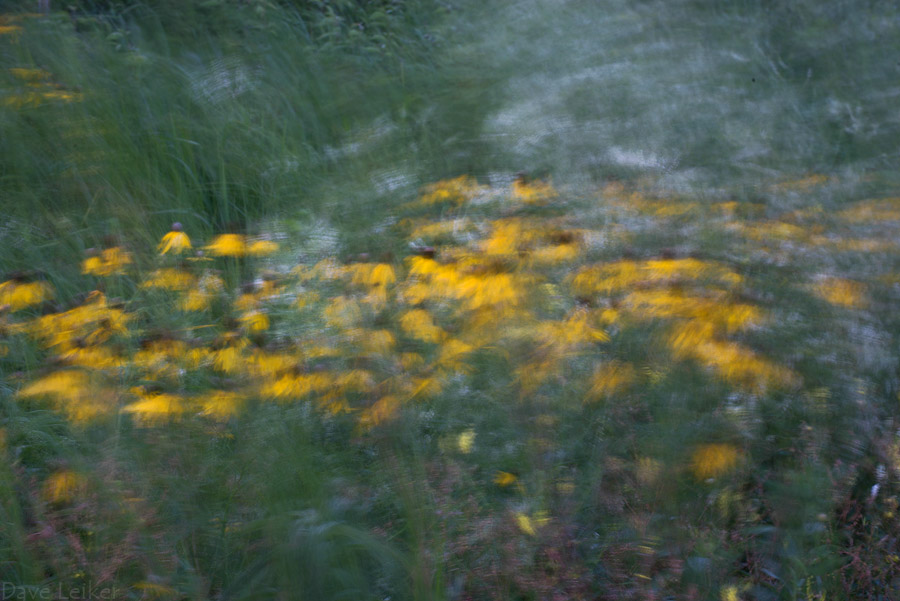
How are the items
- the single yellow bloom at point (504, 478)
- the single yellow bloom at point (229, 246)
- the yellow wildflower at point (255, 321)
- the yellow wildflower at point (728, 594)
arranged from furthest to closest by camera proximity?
1. the single yellow bloom at point (229, 246)
2. the yellow wildflower at point (255, 321)
3. the single yellow bloom at point (504, 478)
4. the yellow wildflower at point (728, 594)

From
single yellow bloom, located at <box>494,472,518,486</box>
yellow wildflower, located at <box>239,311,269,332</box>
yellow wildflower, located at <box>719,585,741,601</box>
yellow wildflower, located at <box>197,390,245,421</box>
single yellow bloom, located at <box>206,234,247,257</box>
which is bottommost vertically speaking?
yellow wildflower, located at <box>719,585,741,601</box>

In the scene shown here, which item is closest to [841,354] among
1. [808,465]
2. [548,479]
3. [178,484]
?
[808,465]

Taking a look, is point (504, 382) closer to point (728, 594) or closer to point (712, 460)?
point (712, 460)

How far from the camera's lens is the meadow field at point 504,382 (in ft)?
4.69

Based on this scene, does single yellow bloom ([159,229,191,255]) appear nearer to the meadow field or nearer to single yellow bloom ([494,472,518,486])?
the meadow field

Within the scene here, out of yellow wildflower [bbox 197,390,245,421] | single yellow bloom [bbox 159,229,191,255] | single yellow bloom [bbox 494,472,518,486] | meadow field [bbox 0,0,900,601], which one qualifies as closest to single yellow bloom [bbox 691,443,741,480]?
meadow field [bbox 0,0,900,601]

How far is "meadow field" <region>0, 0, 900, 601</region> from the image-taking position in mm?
1431

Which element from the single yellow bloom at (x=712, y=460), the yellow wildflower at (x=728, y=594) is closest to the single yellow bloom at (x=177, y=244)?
the single yellow bloom at (x=712, y=460)

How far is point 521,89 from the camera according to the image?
312 centimetres

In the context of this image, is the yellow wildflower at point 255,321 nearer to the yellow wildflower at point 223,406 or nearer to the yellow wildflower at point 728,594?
the yellow wildflower at point 223,406

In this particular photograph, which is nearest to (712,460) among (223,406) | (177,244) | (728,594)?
(728,594)

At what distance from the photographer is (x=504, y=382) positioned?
1582 millimetres

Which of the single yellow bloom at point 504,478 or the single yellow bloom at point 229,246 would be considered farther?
the single yellow bloom at point 229,246

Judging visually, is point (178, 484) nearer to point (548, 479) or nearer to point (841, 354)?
point (548, 479)
